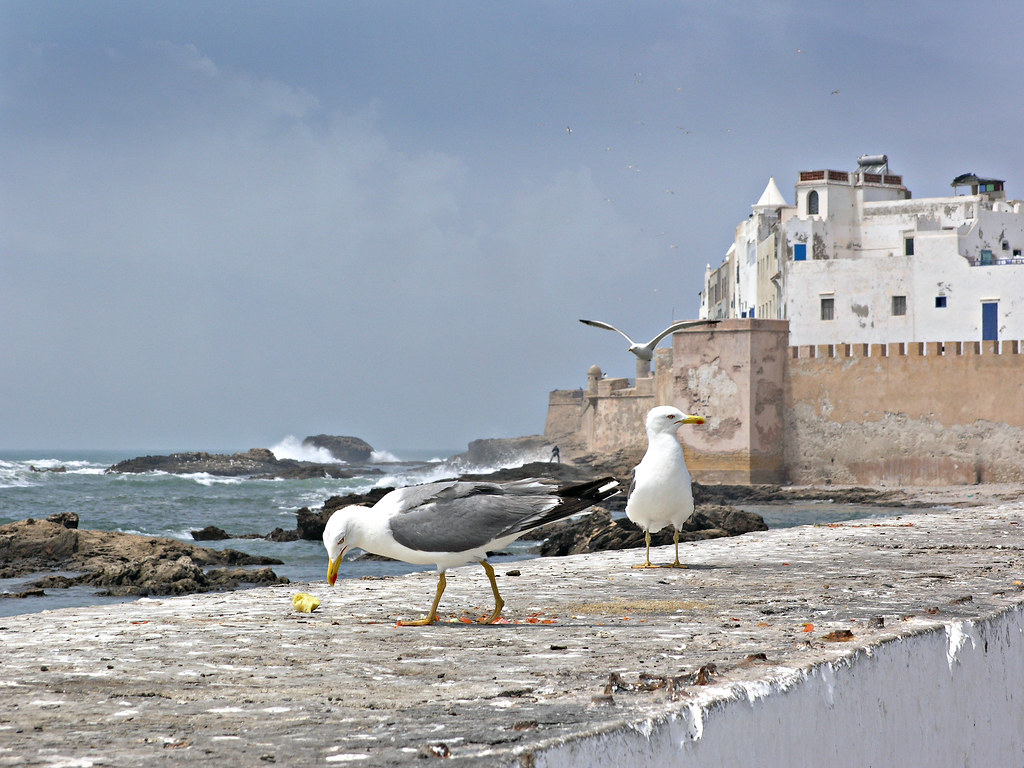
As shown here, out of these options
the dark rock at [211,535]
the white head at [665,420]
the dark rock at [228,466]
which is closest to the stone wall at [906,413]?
the dark rock at [211,535]

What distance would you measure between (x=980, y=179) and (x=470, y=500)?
50799mm

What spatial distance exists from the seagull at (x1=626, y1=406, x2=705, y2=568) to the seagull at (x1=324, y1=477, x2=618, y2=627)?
285 centimetres

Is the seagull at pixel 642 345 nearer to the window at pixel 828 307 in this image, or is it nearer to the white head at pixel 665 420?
the window at pixel 828 307

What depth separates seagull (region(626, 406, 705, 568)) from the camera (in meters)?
8.20

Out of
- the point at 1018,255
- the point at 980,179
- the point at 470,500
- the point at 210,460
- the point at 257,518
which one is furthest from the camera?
the point at 210,460

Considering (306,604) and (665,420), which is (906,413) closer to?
(665,420)

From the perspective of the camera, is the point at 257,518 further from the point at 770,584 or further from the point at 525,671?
the point at 525,671

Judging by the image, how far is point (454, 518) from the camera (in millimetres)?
5242

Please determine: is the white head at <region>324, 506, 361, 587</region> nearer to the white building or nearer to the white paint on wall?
the white paint on wall

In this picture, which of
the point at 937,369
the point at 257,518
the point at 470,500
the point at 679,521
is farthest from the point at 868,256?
the point at 470,500

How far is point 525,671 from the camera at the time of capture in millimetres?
4004

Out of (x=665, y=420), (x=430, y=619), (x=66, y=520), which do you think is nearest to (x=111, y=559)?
(x=66, y=520)

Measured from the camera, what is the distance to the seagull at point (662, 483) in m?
8.20

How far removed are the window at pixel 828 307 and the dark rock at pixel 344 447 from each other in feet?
230
